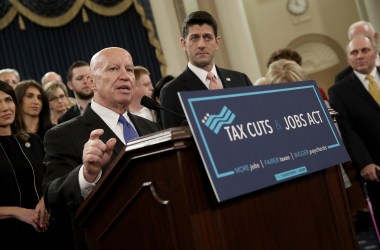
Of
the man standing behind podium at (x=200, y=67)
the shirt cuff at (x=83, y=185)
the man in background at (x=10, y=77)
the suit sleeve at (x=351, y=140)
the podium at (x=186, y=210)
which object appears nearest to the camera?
the podium at (x=186, y=210)

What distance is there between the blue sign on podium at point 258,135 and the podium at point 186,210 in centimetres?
5

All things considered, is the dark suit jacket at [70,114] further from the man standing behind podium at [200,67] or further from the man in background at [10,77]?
the man standing behind podium at [200,67]

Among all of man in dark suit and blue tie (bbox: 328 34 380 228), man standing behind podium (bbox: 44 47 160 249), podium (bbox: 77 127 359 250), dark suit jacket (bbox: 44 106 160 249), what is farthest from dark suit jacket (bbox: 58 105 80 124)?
podium (bbox: 77 127 359 250)

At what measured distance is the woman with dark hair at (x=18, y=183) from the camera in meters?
2.59

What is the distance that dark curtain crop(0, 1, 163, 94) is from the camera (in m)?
7.84

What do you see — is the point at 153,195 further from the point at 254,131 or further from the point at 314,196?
the point at 314,196

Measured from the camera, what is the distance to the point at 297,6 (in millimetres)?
9367

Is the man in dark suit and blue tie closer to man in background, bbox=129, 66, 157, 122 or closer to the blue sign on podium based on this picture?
man in background, bbox=129, 66, 157, 122

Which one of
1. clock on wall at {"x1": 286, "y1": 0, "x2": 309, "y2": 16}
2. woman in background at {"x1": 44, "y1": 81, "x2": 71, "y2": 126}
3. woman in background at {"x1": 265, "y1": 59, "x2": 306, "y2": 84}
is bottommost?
woman in background at {"x1": 265, "y1": 59, "x2": 306, "y2": 84}

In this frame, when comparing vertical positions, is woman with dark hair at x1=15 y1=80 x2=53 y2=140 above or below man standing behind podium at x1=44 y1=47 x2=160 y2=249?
above

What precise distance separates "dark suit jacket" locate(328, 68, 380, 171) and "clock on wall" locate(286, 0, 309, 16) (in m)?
5.97

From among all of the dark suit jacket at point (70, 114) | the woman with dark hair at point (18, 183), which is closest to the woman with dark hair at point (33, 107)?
the dark suit jacket at point (70, 114)

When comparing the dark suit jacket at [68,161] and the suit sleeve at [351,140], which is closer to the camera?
the dark suit jacket at [68,161]

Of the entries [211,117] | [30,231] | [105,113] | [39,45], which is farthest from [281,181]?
[39,45]
